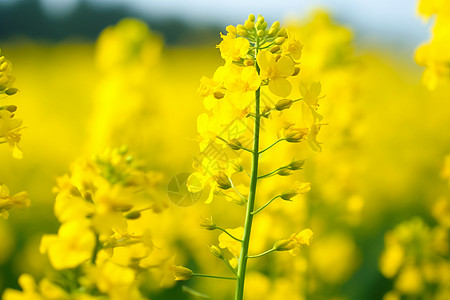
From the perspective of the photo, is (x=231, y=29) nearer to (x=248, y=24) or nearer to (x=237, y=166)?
(x=248, y=24)

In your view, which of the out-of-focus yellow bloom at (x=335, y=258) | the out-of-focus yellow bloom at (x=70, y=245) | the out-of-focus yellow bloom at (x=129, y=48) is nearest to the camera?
the out-of-focus yellow bloom at (x=70, y=245)

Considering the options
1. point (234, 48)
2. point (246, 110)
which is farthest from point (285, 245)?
point (234, 48)

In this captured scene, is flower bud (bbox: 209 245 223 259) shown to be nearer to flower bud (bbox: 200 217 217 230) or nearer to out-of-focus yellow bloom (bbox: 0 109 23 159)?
flower bud (bbox: 200 217 217 230)

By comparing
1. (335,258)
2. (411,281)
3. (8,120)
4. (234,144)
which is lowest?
(8,120)

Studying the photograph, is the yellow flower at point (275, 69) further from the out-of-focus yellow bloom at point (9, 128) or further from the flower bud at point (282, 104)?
the out-of-focus yellow bloom at point (9, 128)

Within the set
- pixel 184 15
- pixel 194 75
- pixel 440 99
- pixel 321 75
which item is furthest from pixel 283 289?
pixel 184 15

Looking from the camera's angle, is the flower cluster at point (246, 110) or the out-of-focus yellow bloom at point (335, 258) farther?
the out-of-focus yellow bloom at point (335, 258)

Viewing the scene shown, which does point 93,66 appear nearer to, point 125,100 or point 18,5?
point 18,5

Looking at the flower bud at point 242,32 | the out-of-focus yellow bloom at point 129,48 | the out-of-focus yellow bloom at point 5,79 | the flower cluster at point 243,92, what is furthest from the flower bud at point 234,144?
the out-of-focus yellow bloom at point 129,48
